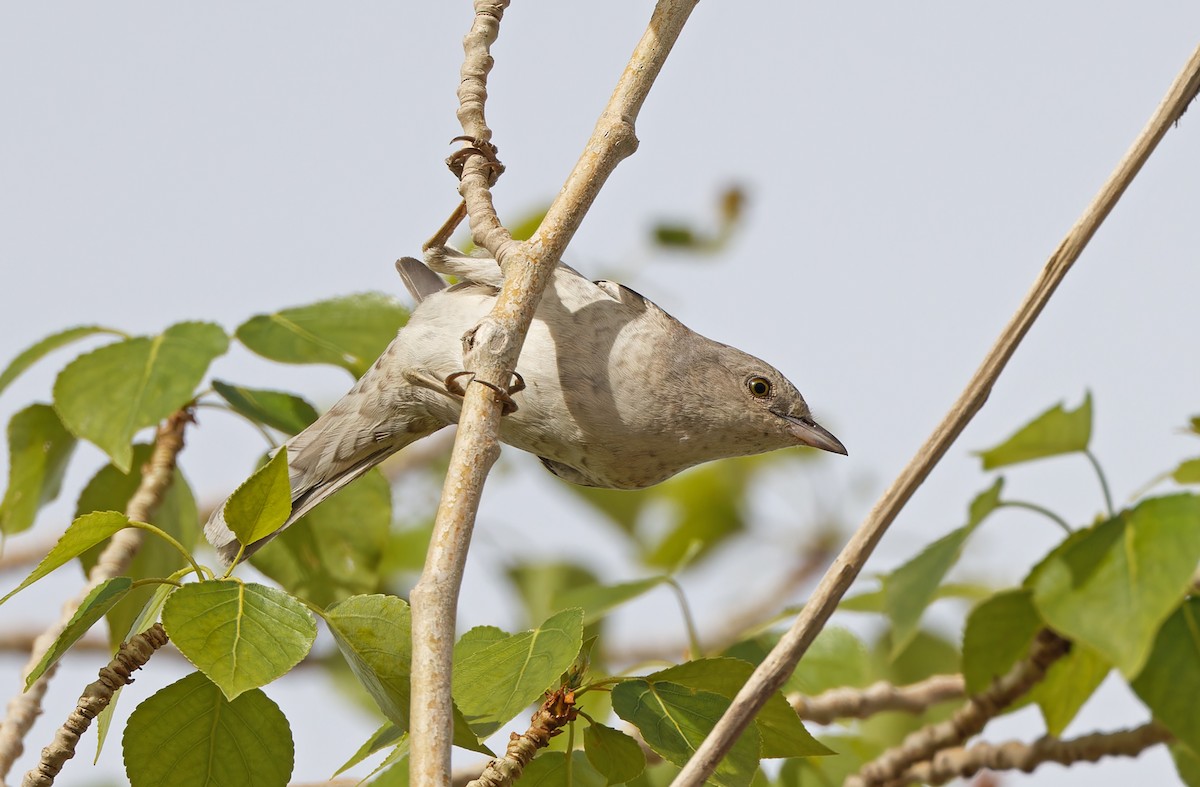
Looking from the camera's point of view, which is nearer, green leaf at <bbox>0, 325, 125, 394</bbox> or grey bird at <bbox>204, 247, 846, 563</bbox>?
grey bird at <bbox>204, 247, 846, 563</bbox>

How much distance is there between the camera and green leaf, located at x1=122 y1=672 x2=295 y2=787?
2.18 meters

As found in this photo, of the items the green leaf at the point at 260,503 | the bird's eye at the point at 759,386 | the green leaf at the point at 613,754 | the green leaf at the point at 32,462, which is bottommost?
the green leaf at the point at 32,462

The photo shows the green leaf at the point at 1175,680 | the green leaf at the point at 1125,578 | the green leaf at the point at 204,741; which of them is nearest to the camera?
the green leaf at the point at 204,741

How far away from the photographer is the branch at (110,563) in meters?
2.58

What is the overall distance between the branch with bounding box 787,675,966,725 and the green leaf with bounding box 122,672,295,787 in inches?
56.7

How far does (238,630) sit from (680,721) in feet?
2.72

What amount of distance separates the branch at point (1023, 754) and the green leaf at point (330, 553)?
5.35 ft

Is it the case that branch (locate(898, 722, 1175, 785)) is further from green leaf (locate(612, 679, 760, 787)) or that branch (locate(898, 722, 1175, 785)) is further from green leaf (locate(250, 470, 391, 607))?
green leaf (locate(250, 470, 391, 607))

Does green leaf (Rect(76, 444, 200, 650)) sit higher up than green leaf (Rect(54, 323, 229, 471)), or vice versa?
green leaf (Rect(54, 323, 229, 471))

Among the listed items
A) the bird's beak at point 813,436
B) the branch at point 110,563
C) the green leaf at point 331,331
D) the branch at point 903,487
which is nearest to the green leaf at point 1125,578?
the bird's beak at point 813,436

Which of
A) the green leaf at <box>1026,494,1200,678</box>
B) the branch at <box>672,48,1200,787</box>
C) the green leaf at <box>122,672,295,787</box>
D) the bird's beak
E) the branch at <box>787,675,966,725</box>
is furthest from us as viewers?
the bird's beak

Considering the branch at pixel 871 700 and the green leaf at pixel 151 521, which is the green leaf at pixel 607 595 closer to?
the branch at pixel 871 700

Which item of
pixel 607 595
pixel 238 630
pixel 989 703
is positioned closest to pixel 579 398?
pixel 607 595

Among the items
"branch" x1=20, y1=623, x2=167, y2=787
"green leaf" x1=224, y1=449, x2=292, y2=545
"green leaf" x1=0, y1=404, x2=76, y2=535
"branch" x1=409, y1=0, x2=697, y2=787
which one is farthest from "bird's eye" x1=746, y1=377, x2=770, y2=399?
"green leaf" x1=0, y1=404, x2=76, y2=535
